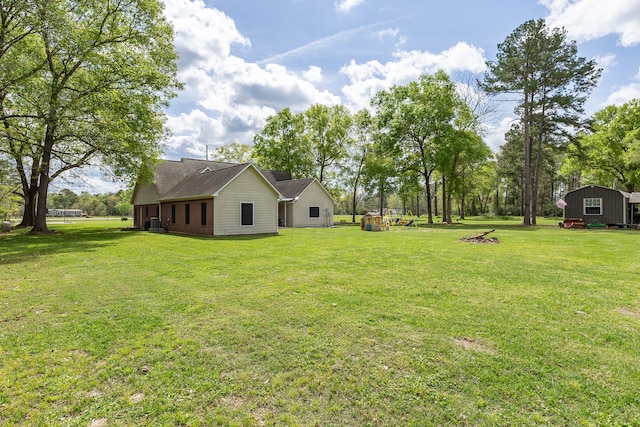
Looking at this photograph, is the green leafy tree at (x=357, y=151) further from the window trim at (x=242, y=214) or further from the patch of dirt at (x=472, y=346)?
the patch of dirt at (x=472, y=346)

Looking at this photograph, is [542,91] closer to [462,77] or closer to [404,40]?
[462,77]

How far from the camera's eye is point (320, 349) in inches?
143

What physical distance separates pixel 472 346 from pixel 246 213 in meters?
16.1

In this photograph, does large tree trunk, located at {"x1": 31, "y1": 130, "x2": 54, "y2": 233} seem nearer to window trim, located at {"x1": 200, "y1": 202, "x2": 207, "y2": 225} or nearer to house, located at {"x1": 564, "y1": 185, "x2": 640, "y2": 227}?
window trim, located at {"x1": 200, "y1": 202, "x2": 207, "y2": 225}

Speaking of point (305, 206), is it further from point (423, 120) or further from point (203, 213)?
point (423, 120)

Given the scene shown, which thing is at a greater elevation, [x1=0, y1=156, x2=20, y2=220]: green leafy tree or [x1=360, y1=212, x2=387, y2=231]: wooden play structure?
[x1=0, y1=156, x2=20, y2=220]: green leafy tree

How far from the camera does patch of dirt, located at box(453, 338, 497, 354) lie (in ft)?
11.8

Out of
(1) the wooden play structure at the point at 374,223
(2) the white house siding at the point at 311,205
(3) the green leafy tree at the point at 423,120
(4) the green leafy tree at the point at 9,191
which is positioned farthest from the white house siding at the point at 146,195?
(3) the green leafy tree at the point at 423,120

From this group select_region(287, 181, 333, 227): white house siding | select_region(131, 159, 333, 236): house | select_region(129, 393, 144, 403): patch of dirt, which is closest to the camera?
select_region(129, 393, 144, 403): patch of dirt

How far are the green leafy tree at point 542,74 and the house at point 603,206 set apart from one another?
A: 10.6ft

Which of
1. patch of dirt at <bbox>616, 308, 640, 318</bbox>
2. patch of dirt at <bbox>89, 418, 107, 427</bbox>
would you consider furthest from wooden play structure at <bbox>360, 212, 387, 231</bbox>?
patch of dirt at <bbox>89, 418, 107, 427</bbox>

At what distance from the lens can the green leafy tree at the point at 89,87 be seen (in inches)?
588

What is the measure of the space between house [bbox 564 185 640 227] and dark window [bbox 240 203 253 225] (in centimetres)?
2434

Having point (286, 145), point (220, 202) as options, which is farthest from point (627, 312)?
point (286, 145)
